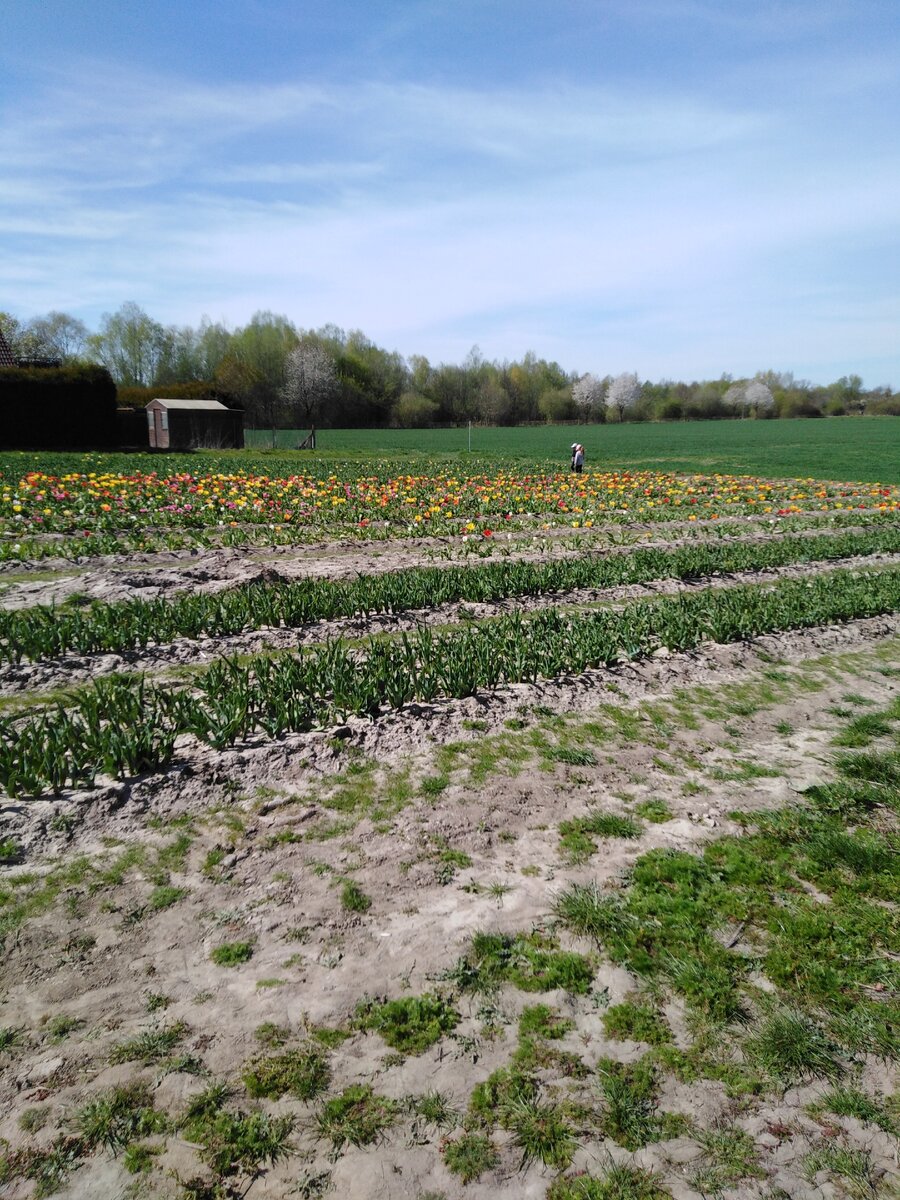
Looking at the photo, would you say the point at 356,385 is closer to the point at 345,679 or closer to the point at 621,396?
the point at 621,396

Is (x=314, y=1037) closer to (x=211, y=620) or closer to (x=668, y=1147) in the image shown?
(x=668, y=1147)

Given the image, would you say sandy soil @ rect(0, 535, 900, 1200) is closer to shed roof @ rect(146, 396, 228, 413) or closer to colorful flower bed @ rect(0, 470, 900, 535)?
colorful flower bed @ rect(0, 470, 900, 535)

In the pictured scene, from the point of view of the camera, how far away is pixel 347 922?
3.72 meters

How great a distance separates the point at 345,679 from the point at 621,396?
10354cm

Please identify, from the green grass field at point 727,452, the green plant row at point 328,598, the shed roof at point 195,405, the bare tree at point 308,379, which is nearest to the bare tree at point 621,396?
the green grass field at point 727,452

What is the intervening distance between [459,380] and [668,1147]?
313 ft

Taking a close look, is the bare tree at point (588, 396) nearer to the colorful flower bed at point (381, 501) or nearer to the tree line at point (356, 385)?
the tree line at point (356, 385)

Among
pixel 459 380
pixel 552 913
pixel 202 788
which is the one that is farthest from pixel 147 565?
pixel 459 380

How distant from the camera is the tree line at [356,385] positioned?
6069 centimetres

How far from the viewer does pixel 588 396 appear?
321 ft

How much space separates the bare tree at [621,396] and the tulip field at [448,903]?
98.1 m

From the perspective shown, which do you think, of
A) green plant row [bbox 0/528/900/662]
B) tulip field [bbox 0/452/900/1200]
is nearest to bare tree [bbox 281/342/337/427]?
green plant row [bbox 0/528/900/662]

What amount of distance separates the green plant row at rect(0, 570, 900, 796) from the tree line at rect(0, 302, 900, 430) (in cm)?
4048

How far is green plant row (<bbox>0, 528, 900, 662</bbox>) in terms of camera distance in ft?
24.2
